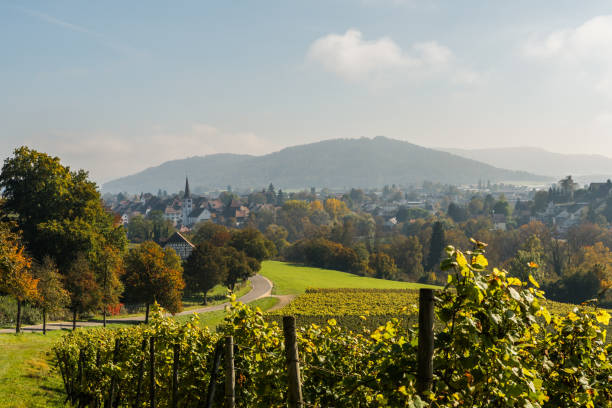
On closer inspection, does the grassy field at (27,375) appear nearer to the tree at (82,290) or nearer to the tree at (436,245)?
the tree at (82,290)

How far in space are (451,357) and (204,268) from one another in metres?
53.3

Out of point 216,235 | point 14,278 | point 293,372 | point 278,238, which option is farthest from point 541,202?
point 293,372

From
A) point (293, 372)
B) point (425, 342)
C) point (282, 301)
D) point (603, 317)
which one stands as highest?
point (425, 342)

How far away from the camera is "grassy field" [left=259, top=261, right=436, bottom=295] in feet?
235

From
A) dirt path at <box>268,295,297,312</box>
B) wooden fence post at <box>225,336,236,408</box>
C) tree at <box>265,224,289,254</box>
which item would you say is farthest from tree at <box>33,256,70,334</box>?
tree at <box>265,224,289,254</box>

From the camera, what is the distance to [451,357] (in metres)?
4.12

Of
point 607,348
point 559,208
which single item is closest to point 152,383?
point 607,348

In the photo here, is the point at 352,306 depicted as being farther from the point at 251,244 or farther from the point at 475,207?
the point at 475,207

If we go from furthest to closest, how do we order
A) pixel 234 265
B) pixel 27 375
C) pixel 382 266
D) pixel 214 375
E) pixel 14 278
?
pixel 382 266, pixel 234 265, pixel 14 278, pixel 27 375, pixel 214 375

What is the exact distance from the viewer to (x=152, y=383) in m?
8.01

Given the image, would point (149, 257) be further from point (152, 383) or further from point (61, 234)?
point (152, 383)

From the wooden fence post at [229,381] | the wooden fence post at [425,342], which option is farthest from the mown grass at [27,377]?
the wooden fence post at [425,342]

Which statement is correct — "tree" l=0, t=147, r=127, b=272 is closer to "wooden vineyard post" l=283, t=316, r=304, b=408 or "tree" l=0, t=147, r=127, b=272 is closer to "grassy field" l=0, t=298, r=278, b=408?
"grassy field" l=0, t=298, r=278, b=408

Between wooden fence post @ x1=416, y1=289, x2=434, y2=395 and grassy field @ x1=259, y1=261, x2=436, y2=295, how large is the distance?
6468cm
